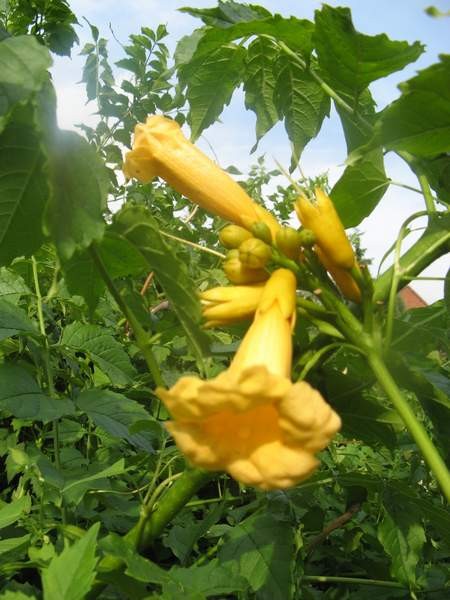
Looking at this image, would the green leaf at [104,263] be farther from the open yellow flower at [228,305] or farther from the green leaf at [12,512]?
the green leaf at [12,512]

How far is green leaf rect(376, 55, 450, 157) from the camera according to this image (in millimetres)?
1190

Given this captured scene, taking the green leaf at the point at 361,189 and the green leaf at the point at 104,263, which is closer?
the green leaf at the point at 104,263

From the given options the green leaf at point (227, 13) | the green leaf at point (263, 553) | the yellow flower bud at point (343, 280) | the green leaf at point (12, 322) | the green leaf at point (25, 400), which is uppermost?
the green leaf at point (227, 13)

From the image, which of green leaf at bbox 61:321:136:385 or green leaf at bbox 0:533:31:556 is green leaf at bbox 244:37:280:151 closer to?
green leaf at bbox 61:321:136:385

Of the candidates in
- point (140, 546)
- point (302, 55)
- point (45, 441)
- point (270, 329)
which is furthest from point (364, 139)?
point (45, 441)

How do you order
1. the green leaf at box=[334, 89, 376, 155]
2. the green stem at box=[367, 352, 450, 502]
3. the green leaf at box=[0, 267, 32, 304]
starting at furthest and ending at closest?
1. the green leaf at box=[0, 267, 32, 304]
2. the green leaf at box=[334, 89, 376, 155]
3. the green stem at box=[367, 352, 450, 502]

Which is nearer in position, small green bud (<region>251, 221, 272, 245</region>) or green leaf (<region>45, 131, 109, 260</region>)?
green leaf (<region>45, 131, 109, 260</region>)

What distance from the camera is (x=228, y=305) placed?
4.33ft

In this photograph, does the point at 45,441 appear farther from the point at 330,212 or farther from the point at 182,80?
the point at 330,212

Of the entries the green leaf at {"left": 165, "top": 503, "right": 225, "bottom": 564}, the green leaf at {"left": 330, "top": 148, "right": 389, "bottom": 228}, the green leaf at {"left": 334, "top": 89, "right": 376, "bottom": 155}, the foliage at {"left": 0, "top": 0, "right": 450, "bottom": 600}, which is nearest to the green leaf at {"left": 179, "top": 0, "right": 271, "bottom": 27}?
the foliage at {"left": 0, "top": 0, "right": 450, "bottom": 600}

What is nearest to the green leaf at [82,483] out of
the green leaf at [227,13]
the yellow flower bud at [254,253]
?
the yellow flower bud at [254,253]

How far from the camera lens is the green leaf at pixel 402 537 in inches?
70.4

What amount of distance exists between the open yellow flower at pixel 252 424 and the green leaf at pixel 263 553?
65 centimetres

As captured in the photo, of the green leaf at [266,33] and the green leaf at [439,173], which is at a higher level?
the green leaf at [266,33]
